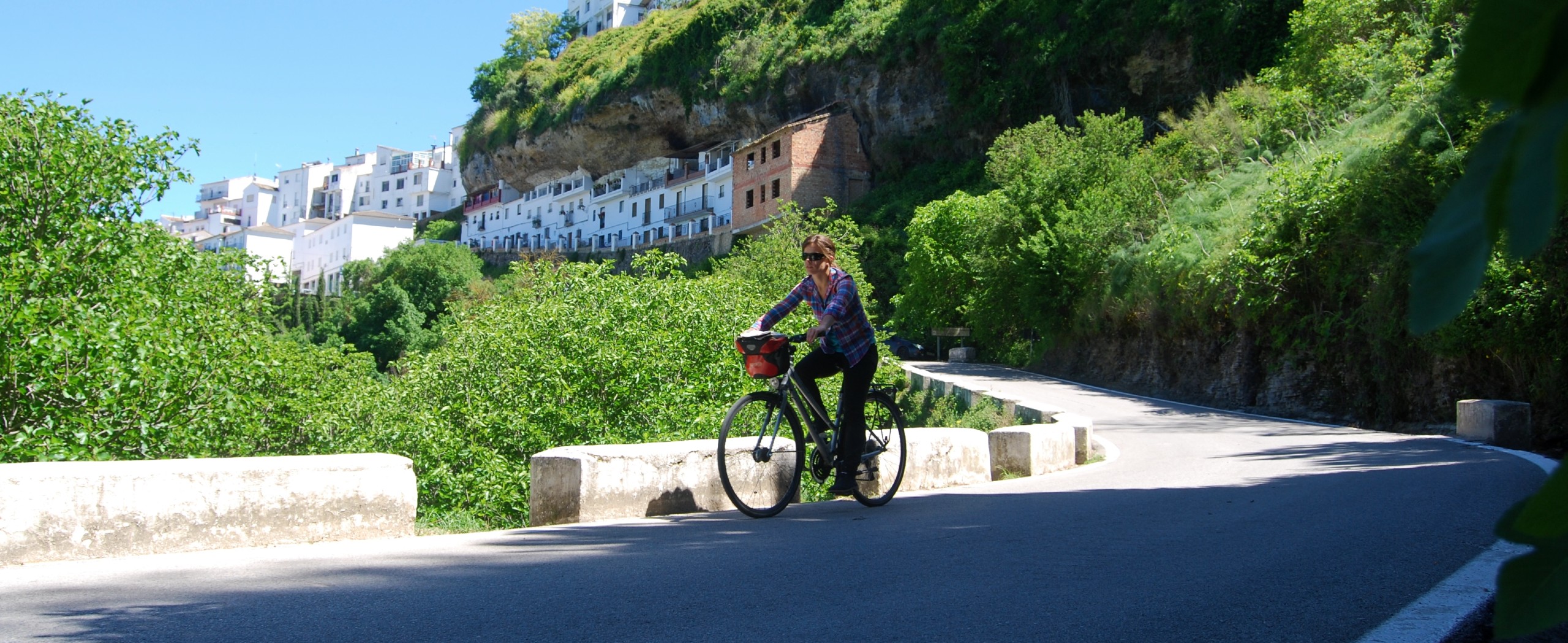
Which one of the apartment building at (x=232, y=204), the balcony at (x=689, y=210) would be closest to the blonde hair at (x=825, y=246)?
the balcony at (x=689, y=210)

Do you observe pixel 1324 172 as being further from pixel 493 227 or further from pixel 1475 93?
pixel 493 227

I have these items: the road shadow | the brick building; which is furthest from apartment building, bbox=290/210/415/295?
the road shadow

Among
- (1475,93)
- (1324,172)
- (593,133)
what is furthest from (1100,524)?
(593,133)

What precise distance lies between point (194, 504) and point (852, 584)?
11.6 feet

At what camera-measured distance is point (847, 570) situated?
500 cm

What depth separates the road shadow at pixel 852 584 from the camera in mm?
3844

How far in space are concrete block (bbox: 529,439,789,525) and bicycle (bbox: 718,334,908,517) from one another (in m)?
0.04

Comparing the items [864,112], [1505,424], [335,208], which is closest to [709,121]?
[864,112]

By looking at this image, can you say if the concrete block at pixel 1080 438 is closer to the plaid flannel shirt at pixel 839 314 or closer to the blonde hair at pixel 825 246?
the plaid flannel shirt at pixel 839 314

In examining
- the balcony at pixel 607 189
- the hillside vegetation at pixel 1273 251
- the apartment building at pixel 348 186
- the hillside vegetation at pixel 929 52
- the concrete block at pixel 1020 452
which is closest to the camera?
the concrete block at pixel 1020 452

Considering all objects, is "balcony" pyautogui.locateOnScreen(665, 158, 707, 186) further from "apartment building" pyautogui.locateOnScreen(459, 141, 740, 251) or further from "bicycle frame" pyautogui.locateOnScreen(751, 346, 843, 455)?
"bicycle frame" pyautogui.locateOnScreen(751, 346, 843, 455)

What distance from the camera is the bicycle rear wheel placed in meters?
7.62

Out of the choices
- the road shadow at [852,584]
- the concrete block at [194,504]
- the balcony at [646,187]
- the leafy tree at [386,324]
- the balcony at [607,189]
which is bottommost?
the road shadow at [852,584]

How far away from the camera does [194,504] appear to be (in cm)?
572
